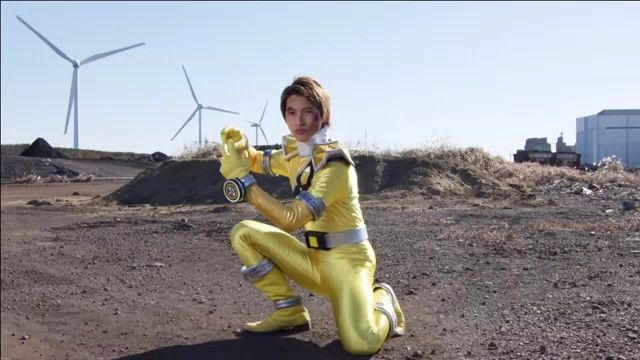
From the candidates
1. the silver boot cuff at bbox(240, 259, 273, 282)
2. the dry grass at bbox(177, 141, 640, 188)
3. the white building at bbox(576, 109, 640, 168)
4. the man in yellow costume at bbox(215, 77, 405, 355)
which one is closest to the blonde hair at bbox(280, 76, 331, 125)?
the man in yellow costume at bbox(215, 77, 405, 355)

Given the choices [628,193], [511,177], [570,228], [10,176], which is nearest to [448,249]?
[570,228]

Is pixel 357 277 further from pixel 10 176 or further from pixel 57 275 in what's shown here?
pixel 10 176

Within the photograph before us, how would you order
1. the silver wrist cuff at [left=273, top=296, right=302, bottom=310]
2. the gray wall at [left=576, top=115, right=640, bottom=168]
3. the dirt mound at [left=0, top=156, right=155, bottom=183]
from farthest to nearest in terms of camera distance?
1. the dirt mound at [left=0, top=156, right=155, bottom=183]
2. the gray wall at [left=576, top=115, right=640, bottom=168]
3. the silver wrist cuff at [left=273, top=296, right=302, bottom=310]

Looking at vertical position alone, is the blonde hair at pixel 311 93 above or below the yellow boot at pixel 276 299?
above

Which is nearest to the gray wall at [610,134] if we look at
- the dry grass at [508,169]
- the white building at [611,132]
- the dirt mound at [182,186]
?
the white building at [611,132]

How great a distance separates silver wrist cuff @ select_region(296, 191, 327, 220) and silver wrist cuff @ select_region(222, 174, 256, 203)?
0.37 meters

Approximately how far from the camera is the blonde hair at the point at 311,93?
4766 mm

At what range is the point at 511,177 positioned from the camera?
26125mm

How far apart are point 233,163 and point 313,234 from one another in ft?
2.43

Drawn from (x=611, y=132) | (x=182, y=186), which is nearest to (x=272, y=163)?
(x=611, y=132)

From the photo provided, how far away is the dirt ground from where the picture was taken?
4.66 meters

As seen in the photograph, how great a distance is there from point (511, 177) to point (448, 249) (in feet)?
56.7

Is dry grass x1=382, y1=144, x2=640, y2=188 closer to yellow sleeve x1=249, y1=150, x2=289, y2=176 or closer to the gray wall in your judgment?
the gray wall

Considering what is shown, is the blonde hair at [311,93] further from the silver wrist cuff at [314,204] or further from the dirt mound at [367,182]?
the dirt mound at [367,182]
